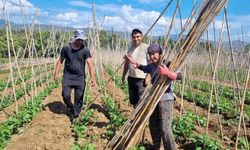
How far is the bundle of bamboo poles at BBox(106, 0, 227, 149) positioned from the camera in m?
4.31

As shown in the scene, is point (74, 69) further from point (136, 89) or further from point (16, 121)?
point (16, 121)

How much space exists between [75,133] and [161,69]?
105 inches

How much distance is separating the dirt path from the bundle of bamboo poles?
1.29m

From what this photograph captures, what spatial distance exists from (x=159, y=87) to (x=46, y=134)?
2.70 m

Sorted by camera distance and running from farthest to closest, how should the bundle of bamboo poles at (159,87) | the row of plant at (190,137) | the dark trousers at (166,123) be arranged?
the row of plant at (190,137), the dark trousers at (166,123), the bundle of bamboo poles at (159,87)

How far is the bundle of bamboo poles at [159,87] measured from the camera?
4312 millimetres

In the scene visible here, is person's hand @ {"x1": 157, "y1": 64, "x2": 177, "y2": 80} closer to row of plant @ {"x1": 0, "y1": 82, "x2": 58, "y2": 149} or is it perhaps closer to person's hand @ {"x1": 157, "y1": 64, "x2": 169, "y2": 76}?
person's hand @ {"x1": 157, "y1": 64, "x2": 169, "y2": 76}

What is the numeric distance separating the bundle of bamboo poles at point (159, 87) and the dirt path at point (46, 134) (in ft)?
4.22

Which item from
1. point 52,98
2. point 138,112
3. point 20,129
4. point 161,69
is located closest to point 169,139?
point 138,112

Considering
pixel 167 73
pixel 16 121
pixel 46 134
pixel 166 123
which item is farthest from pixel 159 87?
pixel 16 121

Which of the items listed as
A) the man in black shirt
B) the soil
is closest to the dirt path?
the soil

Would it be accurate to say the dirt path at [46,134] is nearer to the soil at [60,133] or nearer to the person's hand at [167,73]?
the soil at [60,133]

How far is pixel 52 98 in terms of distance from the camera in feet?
38.3

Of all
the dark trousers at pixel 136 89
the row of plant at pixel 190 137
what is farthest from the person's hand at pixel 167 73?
the dark trousers at pixel 136 89
